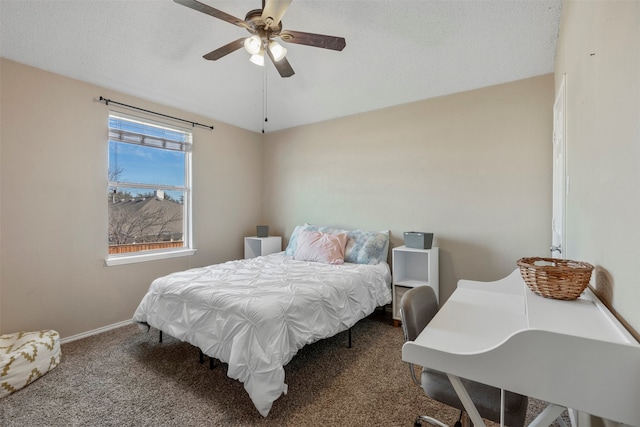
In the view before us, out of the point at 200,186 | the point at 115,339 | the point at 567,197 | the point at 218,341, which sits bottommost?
the point at 115,339

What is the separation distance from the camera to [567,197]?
1662mm

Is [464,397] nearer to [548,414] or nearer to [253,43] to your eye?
[548,414]

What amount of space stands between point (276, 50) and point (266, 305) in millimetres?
1686

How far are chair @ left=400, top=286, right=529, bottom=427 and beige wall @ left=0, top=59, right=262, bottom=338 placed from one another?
9.85 ft

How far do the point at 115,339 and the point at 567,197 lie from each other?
373 cm

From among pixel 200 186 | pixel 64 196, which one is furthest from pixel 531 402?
pixel 64 196

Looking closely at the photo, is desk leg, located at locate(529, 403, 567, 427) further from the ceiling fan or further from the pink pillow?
the pink pillow

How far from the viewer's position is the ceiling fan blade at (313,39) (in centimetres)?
177

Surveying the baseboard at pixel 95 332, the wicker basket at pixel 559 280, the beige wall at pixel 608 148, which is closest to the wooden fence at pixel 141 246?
the baseboard at pixel 95 332

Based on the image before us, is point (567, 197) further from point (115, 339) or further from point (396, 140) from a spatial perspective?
point (115, 339)

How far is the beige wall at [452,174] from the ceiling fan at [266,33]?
1726 mm

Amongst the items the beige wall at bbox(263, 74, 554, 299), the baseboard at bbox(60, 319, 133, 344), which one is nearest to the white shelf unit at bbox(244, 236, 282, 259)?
the beige wall at bbox(263, 74, 554, 299)

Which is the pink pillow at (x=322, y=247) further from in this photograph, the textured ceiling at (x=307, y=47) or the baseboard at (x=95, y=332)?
the baseboard at (x=95, y=332)

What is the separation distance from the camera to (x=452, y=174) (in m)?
3.01
